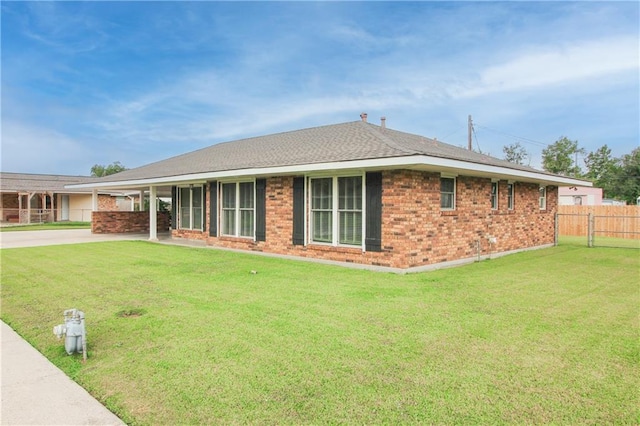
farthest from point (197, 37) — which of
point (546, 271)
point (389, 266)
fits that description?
point (546, 271)

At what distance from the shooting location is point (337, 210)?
32.6 feet

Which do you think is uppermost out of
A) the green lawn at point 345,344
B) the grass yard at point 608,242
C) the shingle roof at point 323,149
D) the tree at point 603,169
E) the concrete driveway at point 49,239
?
the tree at point 603,169

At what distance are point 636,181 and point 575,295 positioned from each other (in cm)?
4981

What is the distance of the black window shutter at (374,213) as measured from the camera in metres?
9.01

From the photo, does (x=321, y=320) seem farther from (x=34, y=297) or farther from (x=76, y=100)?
(x=76, y=100)

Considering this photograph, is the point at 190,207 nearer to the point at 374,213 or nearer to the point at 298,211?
the point at 298,211

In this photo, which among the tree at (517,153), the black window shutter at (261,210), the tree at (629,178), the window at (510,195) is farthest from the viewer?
the tree at (517,153)

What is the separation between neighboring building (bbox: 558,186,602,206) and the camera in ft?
93.0

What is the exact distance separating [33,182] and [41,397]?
1419 inches

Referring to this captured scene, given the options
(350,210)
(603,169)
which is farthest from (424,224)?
(603,169)

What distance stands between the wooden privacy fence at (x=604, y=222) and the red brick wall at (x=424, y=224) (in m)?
7.95

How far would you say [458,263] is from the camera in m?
10.1

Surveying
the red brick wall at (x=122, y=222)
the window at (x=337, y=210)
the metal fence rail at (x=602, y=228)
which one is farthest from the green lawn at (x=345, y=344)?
the metal fence rail at (x=602, y=228)

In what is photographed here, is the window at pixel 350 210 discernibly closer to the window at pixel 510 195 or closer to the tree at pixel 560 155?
the window at pixel 510 195
